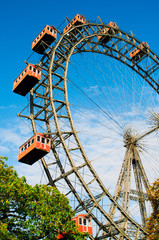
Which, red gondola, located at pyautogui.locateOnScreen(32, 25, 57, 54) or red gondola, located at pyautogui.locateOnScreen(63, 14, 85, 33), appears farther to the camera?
red gondola, located at pyautogui.locateOnScreen(63, 14, 85, 33)

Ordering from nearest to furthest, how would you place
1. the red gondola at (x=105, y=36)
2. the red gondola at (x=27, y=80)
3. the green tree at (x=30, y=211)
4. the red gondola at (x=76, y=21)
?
the green tree at (x=30, y=211) < the red gondola at (x=27, y=80) < the red gondola at (x=76, y=21) < the red gondola at (x=105, y=36)

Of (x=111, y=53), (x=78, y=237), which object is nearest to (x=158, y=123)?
(x=111, y=53)

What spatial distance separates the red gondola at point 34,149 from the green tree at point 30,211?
4251 millimetres

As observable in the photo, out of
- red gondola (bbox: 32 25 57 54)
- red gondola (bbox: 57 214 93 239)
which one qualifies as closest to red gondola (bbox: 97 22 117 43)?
red gondola (bbox: 32 25 57 54)

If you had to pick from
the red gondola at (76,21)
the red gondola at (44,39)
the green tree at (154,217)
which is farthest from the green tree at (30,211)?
the red gondola at (76,21)

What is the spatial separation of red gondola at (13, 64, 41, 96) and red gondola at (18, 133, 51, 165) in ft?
19.1

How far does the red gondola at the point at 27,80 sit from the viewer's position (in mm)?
27344

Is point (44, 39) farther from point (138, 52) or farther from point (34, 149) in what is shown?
point (138, 52)

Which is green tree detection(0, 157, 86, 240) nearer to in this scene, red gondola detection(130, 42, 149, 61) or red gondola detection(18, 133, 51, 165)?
red gondola detection(18, 133, 51, 165)

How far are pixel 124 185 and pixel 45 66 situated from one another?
14423 mm

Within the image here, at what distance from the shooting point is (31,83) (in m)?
28.0

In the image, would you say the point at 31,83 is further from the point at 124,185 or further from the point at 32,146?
the point at 124,185

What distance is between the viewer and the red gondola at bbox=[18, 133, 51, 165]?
78.4 ft

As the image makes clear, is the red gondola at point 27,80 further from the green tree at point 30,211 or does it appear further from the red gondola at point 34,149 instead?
the green tree at point 30,211
